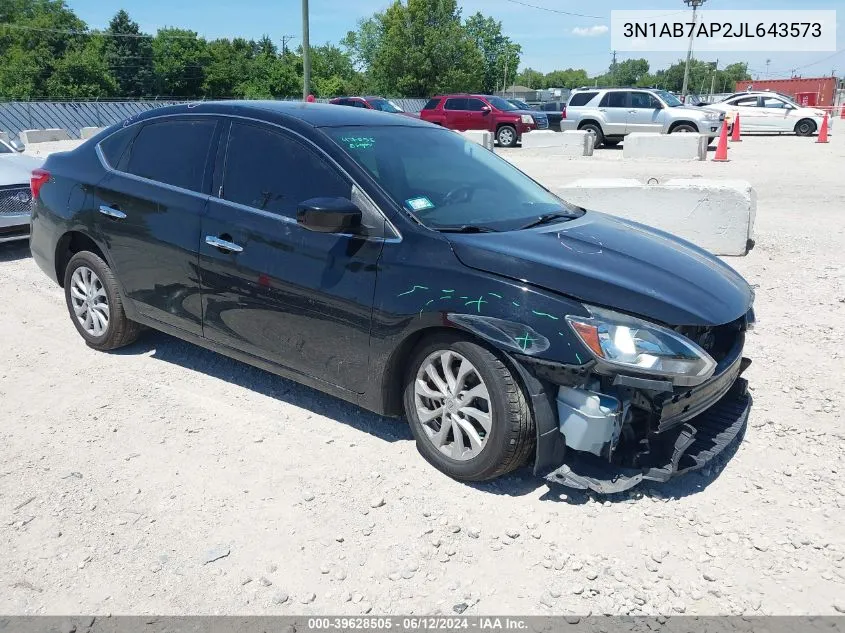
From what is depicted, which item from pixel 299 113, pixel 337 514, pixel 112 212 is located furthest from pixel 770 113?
pixel 337 514

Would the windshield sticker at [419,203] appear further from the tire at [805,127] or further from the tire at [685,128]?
the tire at [805,127]

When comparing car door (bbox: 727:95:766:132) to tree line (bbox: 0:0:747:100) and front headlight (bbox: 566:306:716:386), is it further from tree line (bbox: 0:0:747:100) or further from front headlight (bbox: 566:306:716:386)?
tree line (bbox: 0:0:747:100)

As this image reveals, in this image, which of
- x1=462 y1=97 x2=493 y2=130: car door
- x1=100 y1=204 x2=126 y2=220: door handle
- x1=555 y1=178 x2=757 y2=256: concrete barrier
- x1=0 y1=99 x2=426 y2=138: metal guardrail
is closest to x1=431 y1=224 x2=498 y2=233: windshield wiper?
x1=100 y1=204 x2=126 y2=220: door handle

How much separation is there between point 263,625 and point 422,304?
1.50 m

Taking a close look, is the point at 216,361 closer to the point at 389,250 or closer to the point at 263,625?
the point at 389,250

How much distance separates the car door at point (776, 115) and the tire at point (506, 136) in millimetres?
10196

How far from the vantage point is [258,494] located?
3.37m

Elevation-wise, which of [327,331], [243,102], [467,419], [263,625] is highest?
[243,102]

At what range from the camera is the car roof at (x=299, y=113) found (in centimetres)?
406

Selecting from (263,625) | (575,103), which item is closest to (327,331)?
(263,625)

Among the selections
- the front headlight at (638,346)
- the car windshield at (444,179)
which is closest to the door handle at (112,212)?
the car windshield at (444,179)

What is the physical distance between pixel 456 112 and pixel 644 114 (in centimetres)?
608

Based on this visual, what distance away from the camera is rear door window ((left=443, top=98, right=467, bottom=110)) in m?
23.8

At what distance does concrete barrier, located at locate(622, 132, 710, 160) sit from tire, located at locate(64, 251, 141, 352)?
1624 cm
